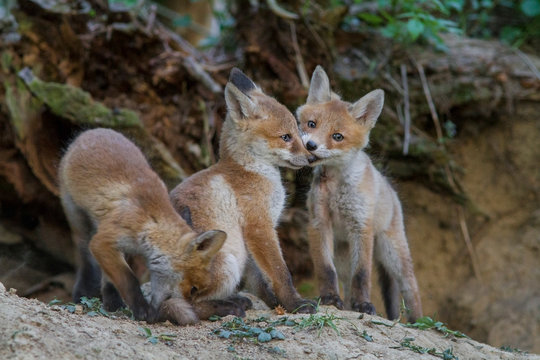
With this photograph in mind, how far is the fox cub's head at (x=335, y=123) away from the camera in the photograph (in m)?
5.82

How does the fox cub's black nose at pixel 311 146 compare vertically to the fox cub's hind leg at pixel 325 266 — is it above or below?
above

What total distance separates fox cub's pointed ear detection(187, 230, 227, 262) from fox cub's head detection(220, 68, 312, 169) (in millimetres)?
1201

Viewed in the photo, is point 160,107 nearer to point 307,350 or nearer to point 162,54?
point 162,54

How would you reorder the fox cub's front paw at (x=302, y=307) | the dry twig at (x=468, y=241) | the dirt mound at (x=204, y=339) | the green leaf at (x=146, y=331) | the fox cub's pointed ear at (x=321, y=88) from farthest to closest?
1. the dry twig at (x=468, y=241)
2. the fox cub's pointed ear at (x=321, y=88)
3. the fox cub's front paw at (x=302, y=307)
4. the green leaf at (x=146, y=331)
5. the dirt mound at (x=204, y=339)

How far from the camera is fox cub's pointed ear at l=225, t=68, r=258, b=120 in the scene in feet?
17.9

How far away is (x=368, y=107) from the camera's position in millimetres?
6211

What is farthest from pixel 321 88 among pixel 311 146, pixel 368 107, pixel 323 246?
pixel 323 246

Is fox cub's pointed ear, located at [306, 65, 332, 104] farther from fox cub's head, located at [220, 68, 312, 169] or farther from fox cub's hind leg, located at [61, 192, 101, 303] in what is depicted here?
fox cub's hind leg, located at [61, 192, 101, 303]

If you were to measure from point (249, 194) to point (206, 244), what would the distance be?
3.05ft

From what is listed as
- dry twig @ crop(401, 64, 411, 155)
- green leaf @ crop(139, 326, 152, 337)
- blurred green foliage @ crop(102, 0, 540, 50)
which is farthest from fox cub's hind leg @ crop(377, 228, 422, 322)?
green leaf @ crop(139, 326, 152, 337)

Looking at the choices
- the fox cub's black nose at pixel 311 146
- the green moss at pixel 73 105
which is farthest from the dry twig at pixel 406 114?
the green moss at pixel 73 105

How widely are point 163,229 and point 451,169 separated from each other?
5897mm

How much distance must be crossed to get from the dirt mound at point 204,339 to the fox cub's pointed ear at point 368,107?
2130 millimetres

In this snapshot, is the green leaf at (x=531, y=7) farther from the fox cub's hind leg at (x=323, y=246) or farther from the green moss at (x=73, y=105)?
the green moss at (x=73, y=105)
